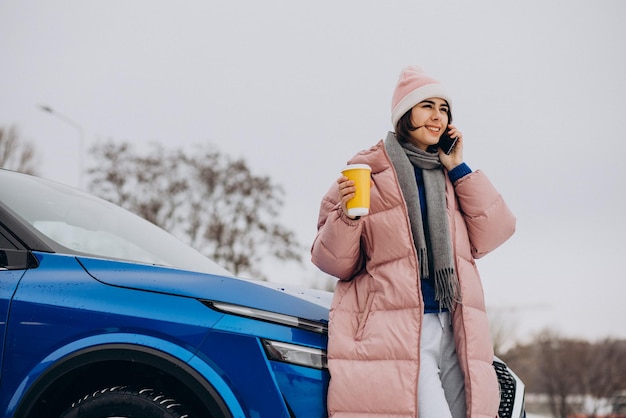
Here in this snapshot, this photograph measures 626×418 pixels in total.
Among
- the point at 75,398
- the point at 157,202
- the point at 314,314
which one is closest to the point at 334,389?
the point at 314,314

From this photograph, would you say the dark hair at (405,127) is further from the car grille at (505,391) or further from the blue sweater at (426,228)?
the car grille at (505,391)

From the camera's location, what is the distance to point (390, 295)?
229cm

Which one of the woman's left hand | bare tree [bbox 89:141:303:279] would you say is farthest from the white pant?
bare tree [bbox 89:141:303:279]

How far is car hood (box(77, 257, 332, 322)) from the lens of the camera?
7.30 ft

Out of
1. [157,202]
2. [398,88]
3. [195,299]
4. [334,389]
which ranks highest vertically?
[157,202]

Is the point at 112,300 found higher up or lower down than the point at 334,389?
higher up

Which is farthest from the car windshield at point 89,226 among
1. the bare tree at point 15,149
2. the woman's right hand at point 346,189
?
the bare tree at point 15,149

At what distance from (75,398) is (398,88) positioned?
1855mm

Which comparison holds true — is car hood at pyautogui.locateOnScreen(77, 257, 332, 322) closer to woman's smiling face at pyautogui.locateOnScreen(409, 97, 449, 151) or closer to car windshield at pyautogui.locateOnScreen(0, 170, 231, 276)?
car windshield at pyautogui.locateOnScreen(0, 170, 231, 276)

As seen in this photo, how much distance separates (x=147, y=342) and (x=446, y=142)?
1.48 meters

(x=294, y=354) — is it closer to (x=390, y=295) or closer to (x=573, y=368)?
(x=390, y=295)

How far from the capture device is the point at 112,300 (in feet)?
7.28

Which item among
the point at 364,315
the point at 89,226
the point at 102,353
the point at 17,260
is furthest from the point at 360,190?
the point at 89,226

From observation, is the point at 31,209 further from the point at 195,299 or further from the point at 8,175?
the point at 195,299
